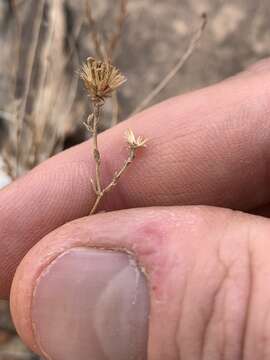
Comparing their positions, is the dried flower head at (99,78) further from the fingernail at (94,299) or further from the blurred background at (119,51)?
the blurred background at (119,51)

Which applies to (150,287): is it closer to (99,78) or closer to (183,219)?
(183,219)

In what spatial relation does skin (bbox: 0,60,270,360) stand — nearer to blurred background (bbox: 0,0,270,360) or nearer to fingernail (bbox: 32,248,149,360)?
fingernail (bbox: 32,248,149,360)

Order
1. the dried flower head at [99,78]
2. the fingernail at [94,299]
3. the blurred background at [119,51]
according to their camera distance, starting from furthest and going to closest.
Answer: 1. the blurred background at [119,51]
2. the fingernail at [94,299]
3. the dried flower head at [99,78]

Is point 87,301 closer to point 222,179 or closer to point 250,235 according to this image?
point 250,235

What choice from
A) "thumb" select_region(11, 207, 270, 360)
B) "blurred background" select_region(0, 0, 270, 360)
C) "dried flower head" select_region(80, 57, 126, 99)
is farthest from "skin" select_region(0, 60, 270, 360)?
"blurred background" select_region(0, 0, 270, 360)

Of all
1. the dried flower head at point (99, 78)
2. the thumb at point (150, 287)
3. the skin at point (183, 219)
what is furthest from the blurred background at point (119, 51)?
the dried flower head at point (99, 78)

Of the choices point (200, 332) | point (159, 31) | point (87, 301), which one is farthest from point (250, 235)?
point (159, 31)
